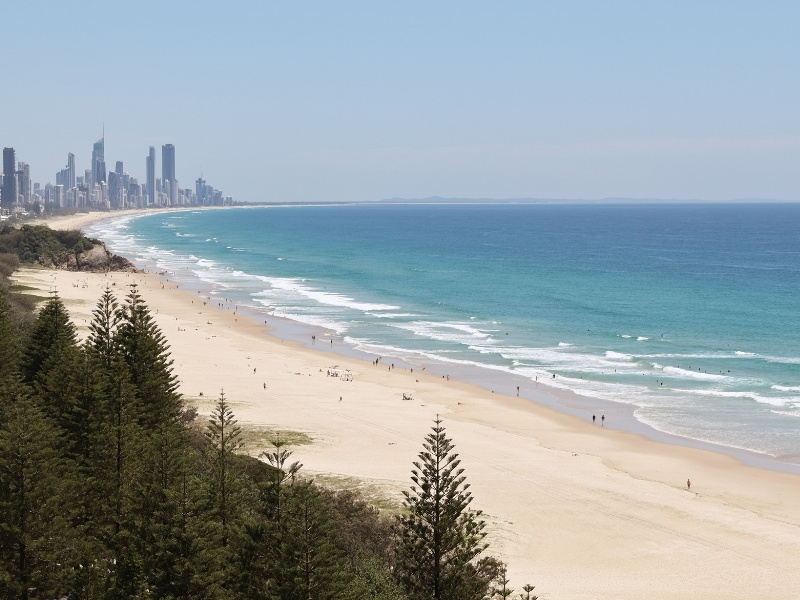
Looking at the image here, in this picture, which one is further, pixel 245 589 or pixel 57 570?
pixel 57 570

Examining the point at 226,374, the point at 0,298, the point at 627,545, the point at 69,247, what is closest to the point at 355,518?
the point at 627,545

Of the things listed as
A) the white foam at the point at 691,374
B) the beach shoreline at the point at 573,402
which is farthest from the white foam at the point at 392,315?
the white foam at the point at 691,374

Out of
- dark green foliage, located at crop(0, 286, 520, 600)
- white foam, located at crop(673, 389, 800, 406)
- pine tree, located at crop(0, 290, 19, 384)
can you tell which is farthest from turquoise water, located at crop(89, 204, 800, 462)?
pine tree, located at crop(0, 290, 19, 384)

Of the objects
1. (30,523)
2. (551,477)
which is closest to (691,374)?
(551,477)

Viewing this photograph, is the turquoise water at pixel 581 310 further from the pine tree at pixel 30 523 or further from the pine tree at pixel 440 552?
the pine tree at pixel 30 523

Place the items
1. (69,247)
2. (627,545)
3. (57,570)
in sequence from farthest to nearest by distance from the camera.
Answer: (69,247) → (627,545) → (57,570)

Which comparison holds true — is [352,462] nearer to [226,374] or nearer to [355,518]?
[355,518]
